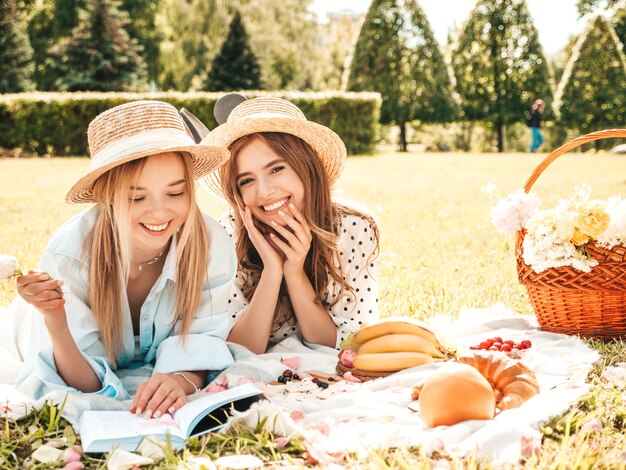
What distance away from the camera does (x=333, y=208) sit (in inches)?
155

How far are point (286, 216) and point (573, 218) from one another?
5.10 feet

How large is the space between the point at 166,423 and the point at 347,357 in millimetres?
1050

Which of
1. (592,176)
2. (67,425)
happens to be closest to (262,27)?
(592,176)

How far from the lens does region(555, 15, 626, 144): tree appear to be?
69.4ft

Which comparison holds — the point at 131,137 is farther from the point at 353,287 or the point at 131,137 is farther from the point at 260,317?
the point at 353,287

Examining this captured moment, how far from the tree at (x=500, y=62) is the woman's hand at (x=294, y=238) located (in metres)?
19.0

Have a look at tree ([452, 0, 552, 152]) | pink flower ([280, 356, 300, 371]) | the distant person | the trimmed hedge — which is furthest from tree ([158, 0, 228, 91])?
pink flower ([280, 356, 300, 371])

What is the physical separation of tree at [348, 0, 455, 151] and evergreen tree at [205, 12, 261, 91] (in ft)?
31.1

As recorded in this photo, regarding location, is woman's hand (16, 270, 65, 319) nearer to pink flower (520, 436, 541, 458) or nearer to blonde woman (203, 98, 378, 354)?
blonde woman (203, 98, 378, 354)

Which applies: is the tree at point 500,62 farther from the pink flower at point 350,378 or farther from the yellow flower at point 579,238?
the pink flower at point 350,378

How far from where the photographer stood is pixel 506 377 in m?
2.77

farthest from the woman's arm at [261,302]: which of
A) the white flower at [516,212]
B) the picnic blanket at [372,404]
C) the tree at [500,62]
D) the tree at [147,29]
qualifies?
the tree at [147,29]

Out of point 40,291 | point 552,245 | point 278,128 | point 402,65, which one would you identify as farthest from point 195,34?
point 40,291

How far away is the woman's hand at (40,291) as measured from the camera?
8.08ft
